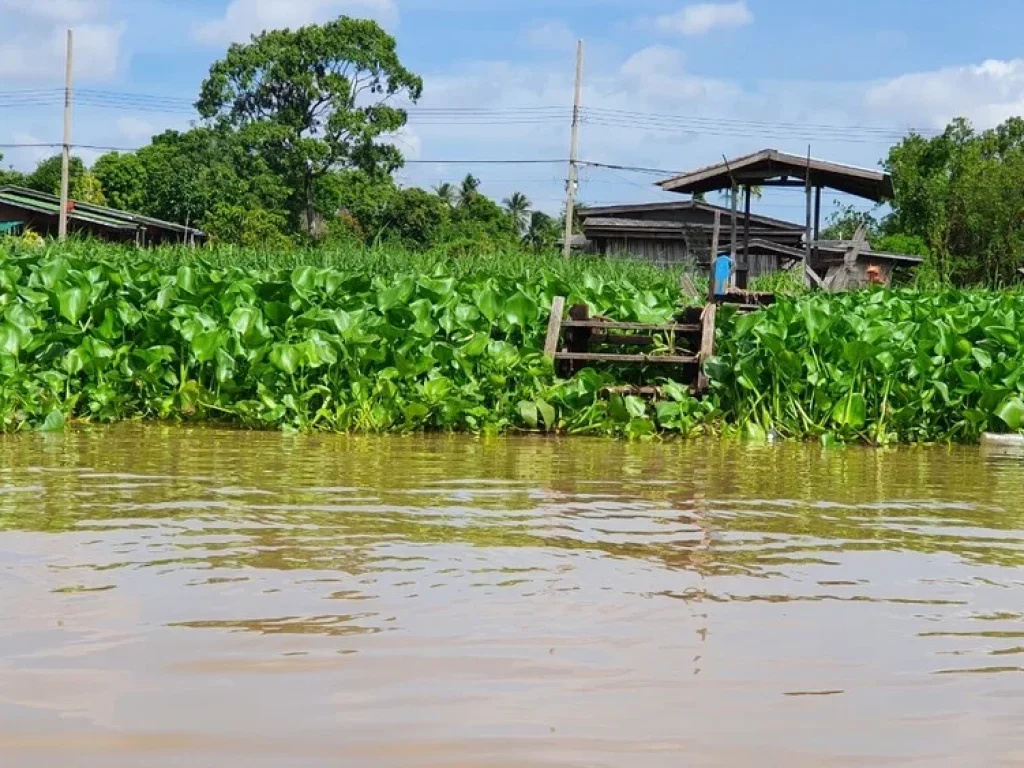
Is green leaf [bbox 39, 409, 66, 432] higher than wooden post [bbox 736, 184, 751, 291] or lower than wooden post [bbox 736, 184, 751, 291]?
lower

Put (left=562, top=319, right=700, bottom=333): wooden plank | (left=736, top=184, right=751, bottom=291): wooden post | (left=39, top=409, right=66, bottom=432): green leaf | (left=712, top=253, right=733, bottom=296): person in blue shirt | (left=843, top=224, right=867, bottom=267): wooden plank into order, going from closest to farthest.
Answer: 1. (left=39, top=409, right=66, bottom=432): green leaf
2. (left=562, top=319, right=700, bottom=333): wooden plank
3. (left=712, top=253, right=733, bottom=296): person in blue shirt
4. (left=843, top=224, right=867, bottom=267): wooden plank
5. (left=736, top=184, right=751, bottom=291): wooden post

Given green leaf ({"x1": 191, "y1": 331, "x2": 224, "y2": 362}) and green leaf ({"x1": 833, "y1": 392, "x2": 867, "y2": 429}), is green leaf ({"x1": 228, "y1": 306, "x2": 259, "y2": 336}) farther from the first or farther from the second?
green leaf ({"x1": 833, "y1": 392, "x2": 867, "y2": 429})

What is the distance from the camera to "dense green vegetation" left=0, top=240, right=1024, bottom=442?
9680 mm

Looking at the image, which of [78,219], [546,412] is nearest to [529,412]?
[546,412]

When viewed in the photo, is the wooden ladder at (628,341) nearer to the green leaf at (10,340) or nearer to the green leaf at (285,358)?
the green leaf at (285,358)

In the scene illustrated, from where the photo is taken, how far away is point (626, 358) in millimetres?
10500

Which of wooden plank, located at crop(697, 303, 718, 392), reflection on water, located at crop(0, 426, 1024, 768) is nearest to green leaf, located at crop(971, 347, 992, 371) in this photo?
wooden plank, located at crop(697, 303, 718, 392)

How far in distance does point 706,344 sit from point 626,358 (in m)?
0.65

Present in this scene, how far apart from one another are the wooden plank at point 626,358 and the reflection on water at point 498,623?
3845 mm

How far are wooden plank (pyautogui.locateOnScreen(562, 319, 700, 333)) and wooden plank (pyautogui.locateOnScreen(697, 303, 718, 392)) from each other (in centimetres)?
16

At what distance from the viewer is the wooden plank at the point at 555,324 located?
1038 centimetres

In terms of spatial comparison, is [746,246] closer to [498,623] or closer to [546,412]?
[546,412]

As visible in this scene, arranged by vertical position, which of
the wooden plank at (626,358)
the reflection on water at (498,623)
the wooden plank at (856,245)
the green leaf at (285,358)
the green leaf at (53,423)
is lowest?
the reflection on water at (498,623)

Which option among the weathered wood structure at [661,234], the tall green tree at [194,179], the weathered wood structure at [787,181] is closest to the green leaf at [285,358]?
the weathered wood structure at [787,181]
